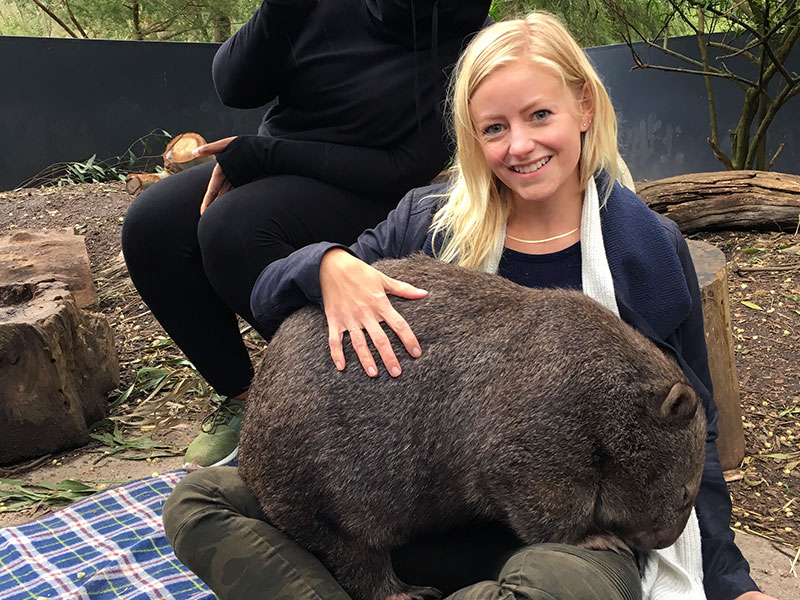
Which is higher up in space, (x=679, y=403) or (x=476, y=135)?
(x=476, y=135)

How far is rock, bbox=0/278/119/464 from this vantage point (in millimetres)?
3289

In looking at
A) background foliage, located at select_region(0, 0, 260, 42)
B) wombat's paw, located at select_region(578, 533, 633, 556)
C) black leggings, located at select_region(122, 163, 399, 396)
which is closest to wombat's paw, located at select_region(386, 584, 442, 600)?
wombat's paw, located at select_region(578, 533, 633, 556)

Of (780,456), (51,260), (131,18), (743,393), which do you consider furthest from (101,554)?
(131,18)

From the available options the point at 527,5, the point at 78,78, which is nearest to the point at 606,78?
the point at 527,5

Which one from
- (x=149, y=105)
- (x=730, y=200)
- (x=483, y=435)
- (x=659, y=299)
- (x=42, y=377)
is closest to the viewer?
(x=483, y=435)

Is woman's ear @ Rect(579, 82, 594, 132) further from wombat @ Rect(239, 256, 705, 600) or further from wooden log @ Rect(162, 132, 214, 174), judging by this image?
wooden log @ Rect(162, 132, 214, 174)

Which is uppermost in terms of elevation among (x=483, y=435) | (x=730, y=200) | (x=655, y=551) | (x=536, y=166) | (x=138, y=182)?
(x=536, y=166)

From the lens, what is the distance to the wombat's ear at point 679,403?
167 centimetres

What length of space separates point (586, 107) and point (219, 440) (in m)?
1.79

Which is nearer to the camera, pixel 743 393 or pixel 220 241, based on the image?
pixel 220 241

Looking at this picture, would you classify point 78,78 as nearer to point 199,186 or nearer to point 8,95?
point 8,95

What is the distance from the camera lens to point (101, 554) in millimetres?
2650

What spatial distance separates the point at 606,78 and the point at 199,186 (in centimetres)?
510

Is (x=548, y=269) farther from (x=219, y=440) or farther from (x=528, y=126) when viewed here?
(x=219, y=440)
